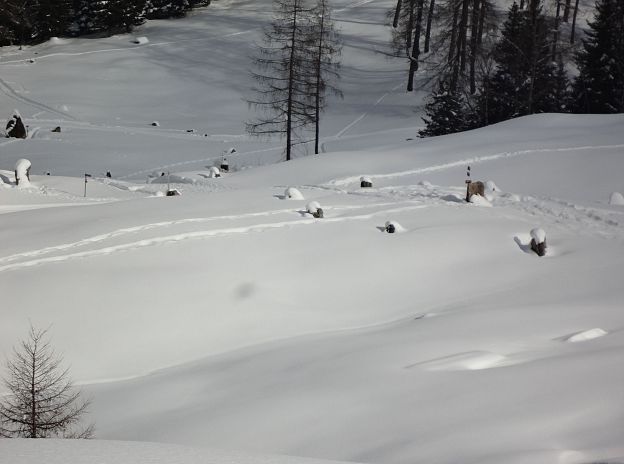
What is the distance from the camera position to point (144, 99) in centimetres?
3666

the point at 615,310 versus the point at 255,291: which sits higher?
the point at 615,310

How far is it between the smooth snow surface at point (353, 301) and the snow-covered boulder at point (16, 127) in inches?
441

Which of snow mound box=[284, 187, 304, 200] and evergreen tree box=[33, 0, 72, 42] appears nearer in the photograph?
snow mound box=[284, 187, 304, 200]

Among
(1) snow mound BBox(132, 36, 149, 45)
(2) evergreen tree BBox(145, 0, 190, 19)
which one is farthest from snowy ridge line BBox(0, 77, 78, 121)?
(2) evergreen tree BBox(145, 0, 190, 19)

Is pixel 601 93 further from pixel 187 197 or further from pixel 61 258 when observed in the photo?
pixel 61 258

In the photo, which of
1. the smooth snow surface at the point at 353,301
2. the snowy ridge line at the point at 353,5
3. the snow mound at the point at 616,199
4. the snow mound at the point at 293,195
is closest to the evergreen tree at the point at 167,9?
the snowy ridge line at the point at 353,5

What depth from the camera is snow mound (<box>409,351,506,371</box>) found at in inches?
232

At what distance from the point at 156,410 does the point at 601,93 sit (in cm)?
2624

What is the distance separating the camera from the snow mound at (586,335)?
640 cm

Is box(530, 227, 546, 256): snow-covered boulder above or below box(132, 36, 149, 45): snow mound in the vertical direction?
below

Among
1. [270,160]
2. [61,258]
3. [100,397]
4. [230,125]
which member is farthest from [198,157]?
[100,397]

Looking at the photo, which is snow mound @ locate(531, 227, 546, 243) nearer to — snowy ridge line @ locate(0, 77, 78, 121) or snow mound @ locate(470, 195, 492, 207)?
snow mound @ locate(470, 195, 492, 207)

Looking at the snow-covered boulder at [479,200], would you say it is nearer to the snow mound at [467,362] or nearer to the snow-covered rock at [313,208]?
the snow-covered rock at [313,208]

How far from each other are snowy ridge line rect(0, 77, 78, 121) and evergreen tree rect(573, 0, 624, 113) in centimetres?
Answer: 2440
